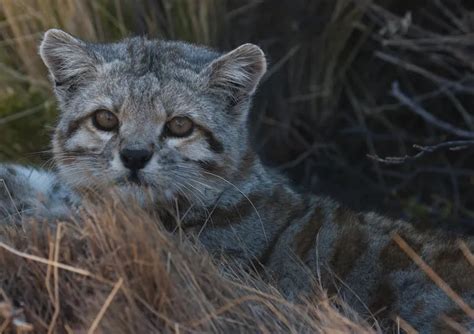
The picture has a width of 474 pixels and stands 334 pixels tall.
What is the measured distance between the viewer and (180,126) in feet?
19.7

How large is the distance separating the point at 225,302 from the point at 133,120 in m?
1.54

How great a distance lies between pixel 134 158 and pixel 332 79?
4.85m

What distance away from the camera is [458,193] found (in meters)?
9.66

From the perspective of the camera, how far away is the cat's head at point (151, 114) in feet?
18.9

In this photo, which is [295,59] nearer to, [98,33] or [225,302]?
[98,33]

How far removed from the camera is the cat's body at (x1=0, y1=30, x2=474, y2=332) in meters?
5.74

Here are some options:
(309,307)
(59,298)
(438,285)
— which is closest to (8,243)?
(59,298)

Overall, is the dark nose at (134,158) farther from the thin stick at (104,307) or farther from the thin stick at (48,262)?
the thin stick at (104,307)

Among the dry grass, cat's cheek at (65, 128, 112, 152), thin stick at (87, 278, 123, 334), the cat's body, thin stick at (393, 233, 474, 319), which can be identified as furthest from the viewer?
cat's cheek at (65, 128, 112, 152)

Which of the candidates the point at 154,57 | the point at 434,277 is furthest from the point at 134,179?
the point at 434,277

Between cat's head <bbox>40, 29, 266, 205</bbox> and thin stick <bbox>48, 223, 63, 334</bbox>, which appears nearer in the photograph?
thin stick <bbox>48, 223, 63, 334</bbox>

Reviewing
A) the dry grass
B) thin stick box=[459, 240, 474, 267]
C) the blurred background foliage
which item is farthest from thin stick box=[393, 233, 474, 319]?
the blurred background foliage

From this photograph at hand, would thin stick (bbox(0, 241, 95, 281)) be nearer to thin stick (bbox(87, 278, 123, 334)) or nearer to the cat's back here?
thin stick (bbox(87, 278, 123, 334))

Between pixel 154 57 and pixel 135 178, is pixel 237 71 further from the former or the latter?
pixel 135 178
